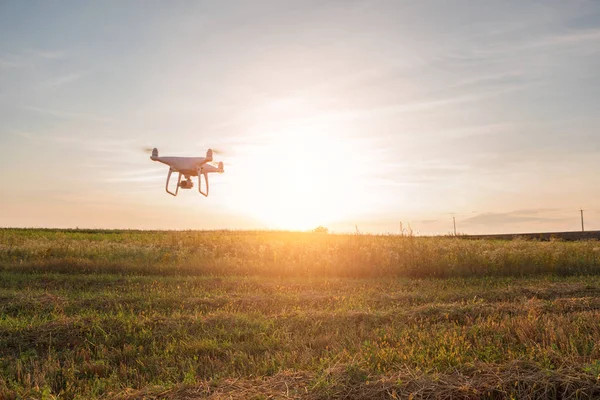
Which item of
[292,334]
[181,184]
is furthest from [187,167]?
[292,334]

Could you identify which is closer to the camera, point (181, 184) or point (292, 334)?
point (292, 334)

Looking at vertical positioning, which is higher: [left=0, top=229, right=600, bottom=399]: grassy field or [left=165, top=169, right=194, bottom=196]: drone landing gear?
[left=165, top=169, right=194, bottom=196]: drone landing gear

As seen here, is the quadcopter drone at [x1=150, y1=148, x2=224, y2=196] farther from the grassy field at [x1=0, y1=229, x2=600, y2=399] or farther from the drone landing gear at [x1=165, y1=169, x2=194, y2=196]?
the grassy field at [x1=0, y1=229, x2=600, y2=399]

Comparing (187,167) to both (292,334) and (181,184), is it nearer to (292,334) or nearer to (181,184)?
(181,184)

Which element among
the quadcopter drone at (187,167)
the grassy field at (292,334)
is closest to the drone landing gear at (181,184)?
the quadcopter drone at (187,167)

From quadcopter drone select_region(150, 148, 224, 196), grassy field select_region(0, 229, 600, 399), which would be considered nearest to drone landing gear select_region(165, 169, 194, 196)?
quadcopter drone select_region(150, 148, 224, 196)

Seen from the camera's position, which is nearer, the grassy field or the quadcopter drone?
the grassy field

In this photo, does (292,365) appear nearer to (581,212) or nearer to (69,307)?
(69,307)

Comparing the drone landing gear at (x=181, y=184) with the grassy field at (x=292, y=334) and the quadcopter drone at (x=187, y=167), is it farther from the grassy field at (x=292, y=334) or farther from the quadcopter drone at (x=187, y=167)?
the grassy field at (x=292, y=334)

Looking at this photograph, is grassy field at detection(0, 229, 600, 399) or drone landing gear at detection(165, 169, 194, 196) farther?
drone landing gear at detection(165, 169, 194, 196)
